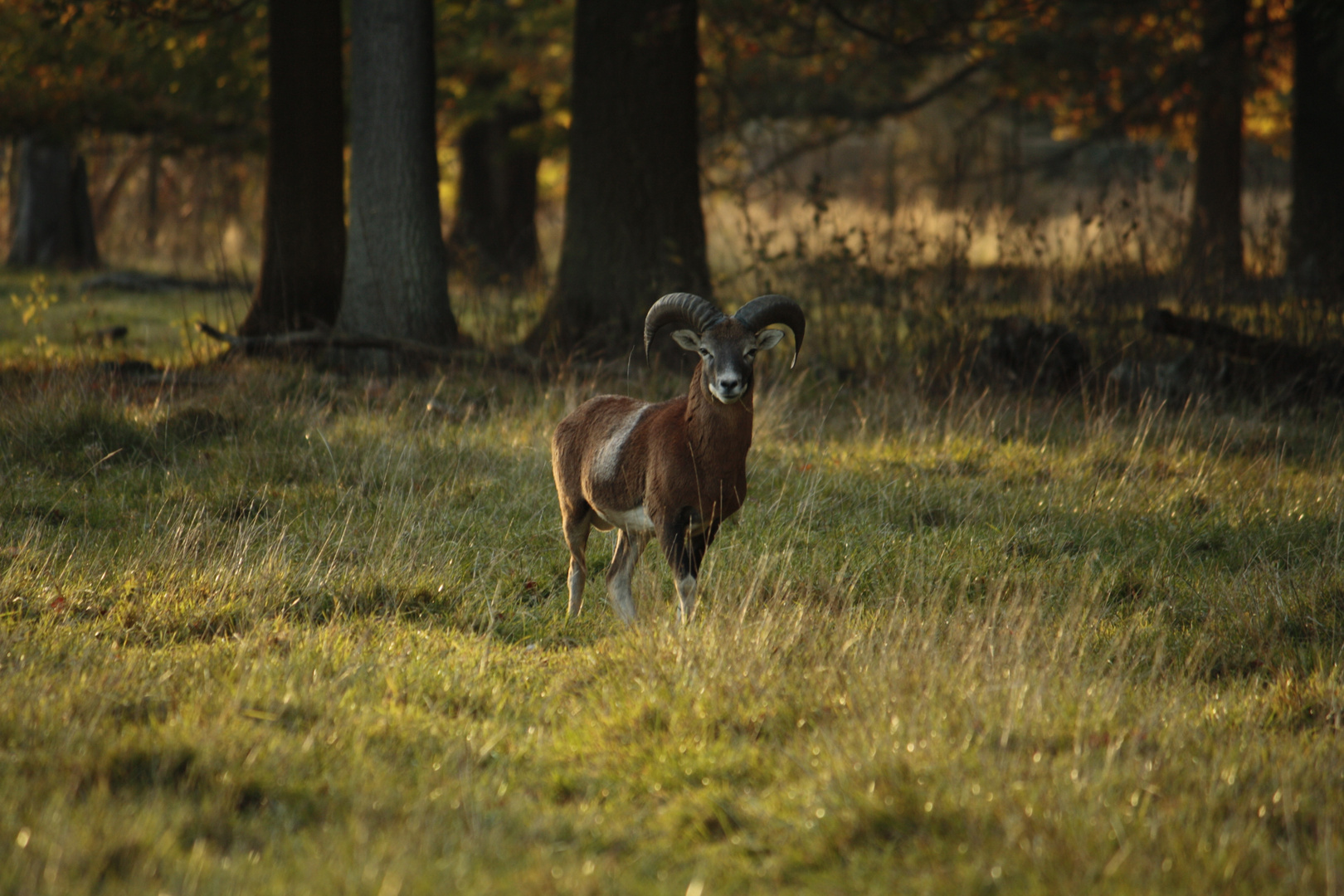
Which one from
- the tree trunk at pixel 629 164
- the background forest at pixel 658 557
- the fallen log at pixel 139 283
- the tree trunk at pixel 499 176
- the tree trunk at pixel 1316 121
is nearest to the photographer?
the background forest at pixel 658 557

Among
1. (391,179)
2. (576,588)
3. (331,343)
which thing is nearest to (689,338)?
(576,588)

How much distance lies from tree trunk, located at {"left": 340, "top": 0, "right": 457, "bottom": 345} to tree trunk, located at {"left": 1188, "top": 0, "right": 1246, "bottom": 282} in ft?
24.8

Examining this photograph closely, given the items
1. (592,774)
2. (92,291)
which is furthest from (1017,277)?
(92,291)

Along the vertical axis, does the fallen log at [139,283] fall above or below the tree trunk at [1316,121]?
below

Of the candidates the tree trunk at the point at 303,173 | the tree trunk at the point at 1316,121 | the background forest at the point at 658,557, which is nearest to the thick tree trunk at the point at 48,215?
the background forest at the point at 658,557

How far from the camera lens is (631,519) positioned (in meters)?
5.26

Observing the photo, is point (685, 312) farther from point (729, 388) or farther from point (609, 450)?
point (609, 450)

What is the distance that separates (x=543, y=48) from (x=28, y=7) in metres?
8.63

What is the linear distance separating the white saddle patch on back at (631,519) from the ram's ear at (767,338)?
93 cm

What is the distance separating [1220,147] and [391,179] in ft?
46.9

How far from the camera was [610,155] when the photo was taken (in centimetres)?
1166

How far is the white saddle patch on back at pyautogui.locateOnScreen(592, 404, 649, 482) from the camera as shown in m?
5.25

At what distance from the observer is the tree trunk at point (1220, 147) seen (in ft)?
37.2

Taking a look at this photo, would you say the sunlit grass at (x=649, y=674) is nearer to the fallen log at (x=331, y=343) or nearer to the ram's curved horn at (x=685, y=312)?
the ram's curved horn at (x=685, y=312)
